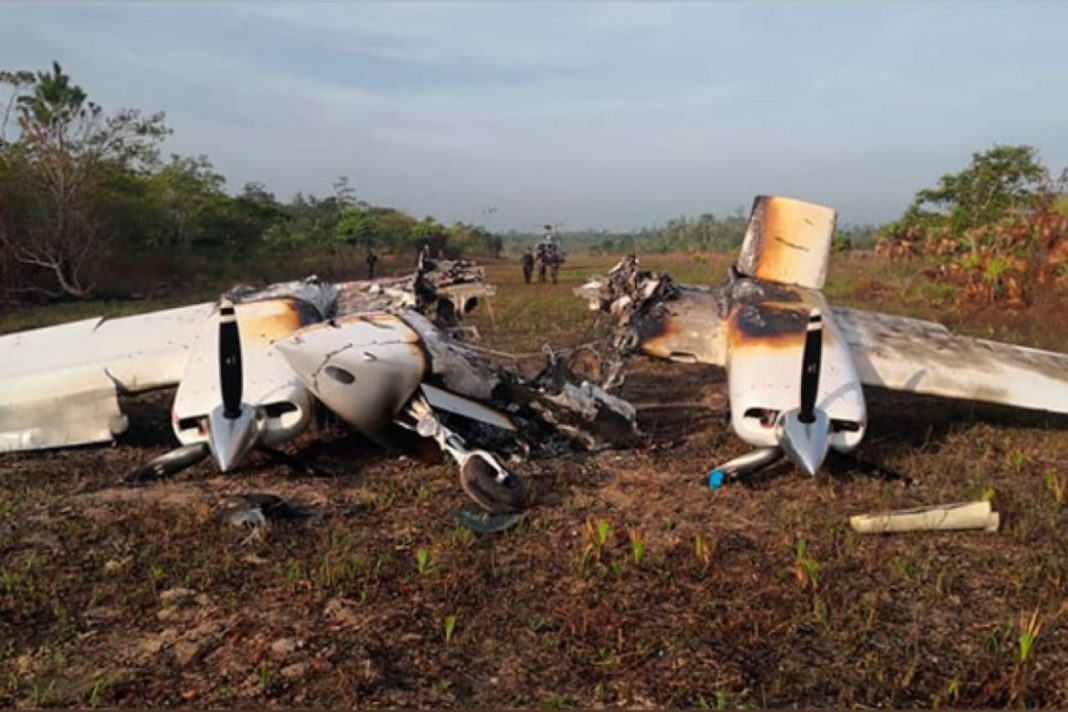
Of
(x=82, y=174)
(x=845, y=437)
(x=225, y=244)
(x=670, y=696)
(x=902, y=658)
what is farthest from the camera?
(x=225, y=244)

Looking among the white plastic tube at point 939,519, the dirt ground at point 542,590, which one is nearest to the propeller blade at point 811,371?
the dirt ground at point 542,590

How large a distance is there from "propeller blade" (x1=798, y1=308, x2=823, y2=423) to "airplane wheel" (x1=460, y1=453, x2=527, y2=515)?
276cm

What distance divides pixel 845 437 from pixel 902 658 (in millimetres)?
3400

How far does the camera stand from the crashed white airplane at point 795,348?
26.1 feet

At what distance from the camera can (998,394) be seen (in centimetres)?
952

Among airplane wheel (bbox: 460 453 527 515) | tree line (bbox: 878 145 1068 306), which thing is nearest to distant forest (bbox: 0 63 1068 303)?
tree line (bbox: 878 145 1068 306)

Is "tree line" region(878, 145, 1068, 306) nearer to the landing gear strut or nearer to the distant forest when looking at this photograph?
the distant forest

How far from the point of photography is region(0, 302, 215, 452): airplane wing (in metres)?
9.20

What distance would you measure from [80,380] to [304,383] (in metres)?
3.16

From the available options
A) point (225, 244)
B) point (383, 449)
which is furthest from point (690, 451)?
point (225, 244)

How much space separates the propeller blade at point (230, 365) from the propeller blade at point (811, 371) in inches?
211

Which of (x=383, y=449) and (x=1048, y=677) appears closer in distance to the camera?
(x=1048, y=677)

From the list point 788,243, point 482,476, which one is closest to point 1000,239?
point 788,243

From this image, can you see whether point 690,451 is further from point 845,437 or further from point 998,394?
point 998,394
